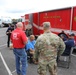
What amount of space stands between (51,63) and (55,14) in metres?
7.78

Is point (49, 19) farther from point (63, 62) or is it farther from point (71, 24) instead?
point (63, 62)

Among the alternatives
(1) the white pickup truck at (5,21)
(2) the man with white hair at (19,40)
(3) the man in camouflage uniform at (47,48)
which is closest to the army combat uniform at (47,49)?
(3) the man in camouflage uniform at (47,48)

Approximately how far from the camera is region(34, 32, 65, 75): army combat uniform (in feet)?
12.9

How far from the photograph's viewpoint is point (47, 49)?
13.0 ft

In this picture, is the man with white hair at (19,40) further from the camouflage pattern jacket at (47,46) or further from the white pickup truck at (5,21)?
the white pickup truck at (5,21)

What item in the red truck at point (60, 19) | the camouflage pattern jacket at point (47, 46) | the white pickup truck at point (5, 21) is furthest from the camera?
the white pickup truck at point (5, 21)

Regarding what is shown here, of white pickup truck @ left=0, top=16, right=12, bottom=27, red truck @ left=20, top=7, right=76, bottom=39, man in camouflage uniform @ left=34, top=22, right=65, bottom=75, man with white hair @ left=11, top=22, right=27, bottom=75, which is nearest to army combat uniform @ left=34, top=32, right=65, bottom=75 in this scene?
man in camouflage uniform @ left=34, top=22, right=65, bottom=75

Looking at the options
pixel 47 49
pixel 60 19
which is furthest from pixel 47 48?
pixel 60 19

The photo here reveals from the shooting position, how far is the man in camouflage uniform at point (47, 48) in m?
3.93

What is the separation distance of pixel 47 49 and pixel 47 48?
2cm

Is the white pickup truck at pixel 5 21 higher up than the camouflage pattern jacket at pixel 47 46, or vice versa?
the camouflage pattern jacket at pixel 47 46

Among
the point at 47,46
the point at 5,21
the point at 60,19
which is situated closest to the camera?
the point at 47,46

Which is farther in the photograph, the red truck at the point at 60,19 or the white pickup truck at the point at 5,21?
the white pickup truck at the point at 5,21

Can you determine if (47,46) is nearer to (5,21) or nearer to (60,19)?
(60,19)
